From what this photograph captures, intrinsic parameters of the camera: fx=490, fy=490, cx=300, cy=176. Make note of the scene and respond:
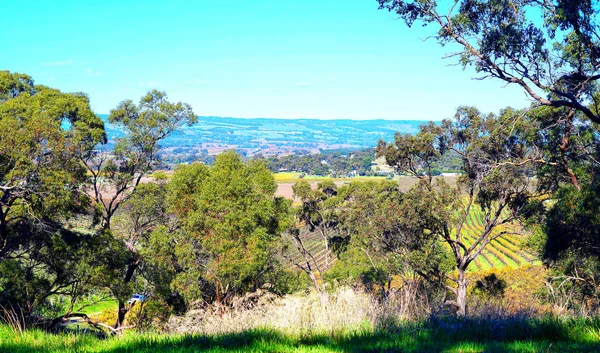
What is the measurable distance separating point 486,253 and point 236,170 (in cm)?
4508

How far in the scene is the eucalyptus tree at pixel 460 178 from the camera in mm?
17156

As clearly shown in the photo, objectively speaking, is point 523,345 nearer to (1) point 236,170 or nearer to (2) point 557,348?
(2) point 557,348

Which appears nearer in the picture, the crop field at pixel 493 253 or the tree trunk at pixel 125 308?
the tree trunk at pixel 125 308

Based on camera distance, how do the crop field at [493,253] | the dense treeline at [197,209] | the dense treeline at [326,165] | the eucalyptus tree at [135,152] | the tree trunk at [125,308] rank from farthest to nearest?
1. the dense treeline at [326,165]
2. the crop field at [493,253]
3. the eucalyptus tree at [135,152]
4. the tree trunk at [125,308]
5. the dense treeline at [197,209]

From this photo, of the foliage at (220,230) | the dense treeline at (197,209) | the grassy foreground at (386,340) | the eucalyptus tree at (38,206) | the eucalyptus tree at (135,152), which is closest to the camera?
the grassy foreground at (386,340)

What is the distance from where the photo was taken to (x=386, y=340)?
4.55 meters

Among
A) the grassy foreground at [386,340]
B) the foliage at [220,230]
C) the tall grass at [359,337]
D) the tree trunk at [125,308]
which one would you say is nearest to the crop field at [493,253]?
the tree trunk at [125,308]

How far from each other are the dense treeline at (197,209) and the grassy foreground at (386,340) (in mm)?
1504

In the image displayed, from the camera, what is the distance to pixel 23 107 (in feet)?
41.7

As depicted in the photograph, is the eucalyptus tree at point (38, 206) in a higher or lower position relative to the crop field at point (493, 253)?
higher

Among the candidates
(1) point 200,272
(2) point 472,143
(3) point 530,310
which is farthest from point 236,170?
(3) point 530,310

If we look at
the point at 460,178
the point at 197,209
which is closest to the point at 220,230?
the point at 197,209

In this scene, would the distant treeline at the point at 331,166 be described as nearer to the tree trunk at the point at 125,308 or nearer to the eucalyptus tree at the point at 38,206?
the tree trunk at the point at 125,308

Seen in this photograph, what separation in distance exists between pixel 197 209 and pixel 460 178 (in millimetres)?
10823
